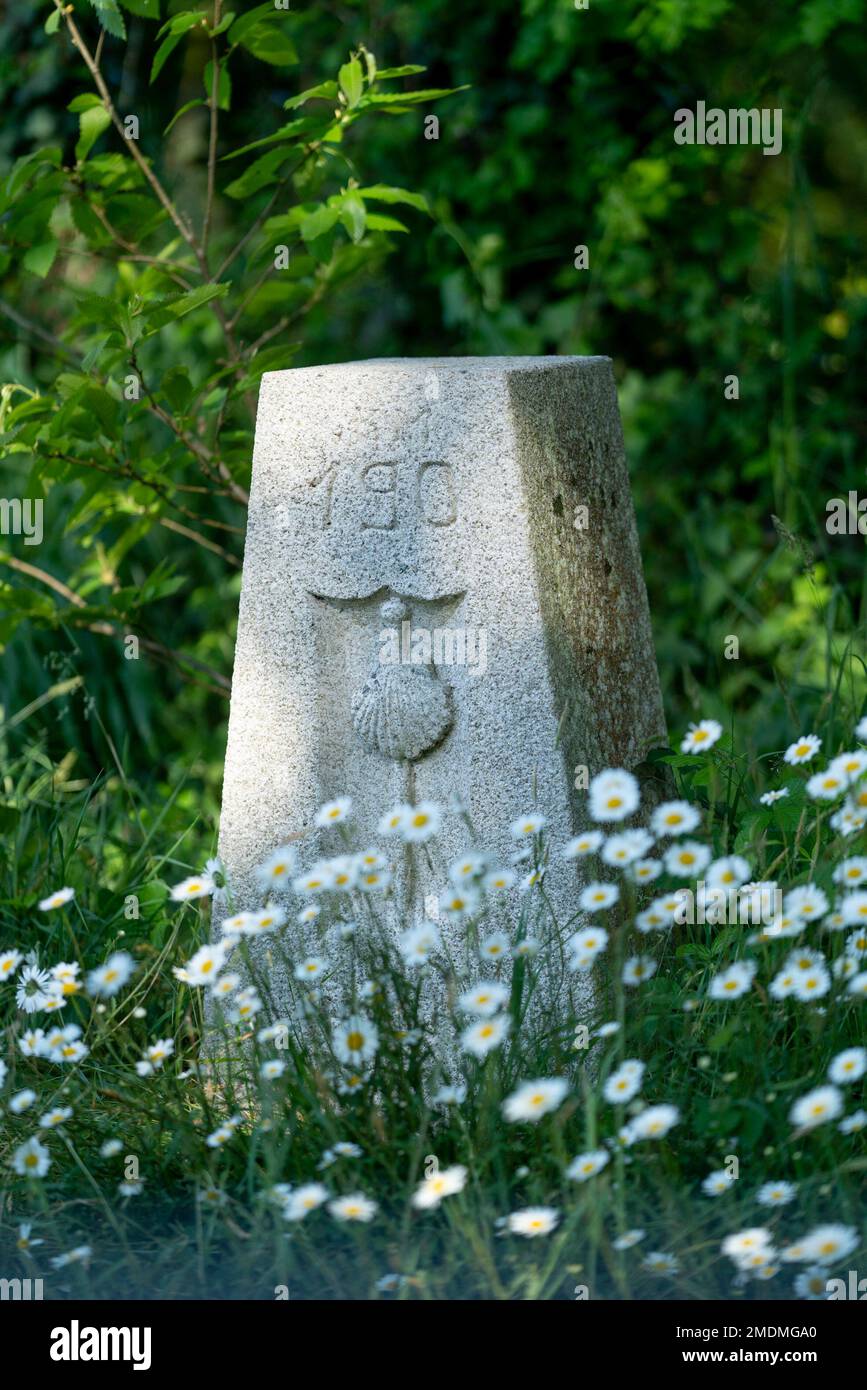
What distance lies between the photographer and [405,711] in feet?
8.65

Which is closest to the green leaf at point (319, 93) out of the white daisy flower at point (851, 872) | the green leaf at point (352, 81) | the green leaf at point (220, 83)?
the green leaf at point (352, 81)

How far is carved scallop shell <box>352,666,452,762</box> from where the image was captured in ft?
8.66

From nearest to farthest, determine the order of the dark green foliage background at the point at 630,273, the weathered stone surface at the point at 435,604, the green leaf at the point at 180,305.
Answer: the weathered stone surface at the point at 435,604 → the green leaf at the point at 180,305 → the dark green foliage background at the point at 630,273

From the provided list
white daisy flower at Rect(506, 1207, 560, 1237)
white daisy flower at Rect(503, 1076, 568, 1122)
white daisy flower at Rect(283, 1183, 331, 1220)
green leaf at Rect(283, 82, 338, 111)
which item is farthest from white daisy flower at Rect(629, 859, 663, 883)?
green leaf at Rect(283, 82, 338, 111)

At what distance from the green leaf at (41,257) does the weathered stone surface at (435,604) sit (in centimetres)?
56

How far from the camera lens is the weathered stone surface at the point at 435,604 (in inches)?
102

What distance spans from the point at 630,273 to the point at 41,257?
8.51 ft

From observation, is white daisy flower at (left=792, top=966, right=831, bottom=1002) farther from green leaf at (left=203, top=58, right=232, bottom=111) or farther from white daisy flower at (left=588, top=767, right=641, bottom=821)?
green leaf at (left=203, top=58, right=232, bottom=111)

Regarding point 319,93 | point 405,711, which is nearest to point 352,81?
point 319,93

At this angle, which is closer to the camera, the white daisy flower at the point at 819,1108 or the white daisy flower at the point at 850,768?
the white daisy flower at the point at 819,1108

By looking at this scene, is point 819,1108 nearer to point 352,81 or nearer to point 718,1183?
point 718,1183

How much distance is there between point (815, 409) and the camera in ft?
16.9

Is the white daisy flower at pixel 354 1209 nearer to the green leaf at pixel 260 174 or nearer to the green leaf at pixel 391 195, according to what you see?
the green leaf at pixel 391 195

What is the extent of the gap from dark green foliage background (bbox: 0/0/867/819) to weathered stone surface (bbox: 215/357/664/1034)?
1765 millimetres
